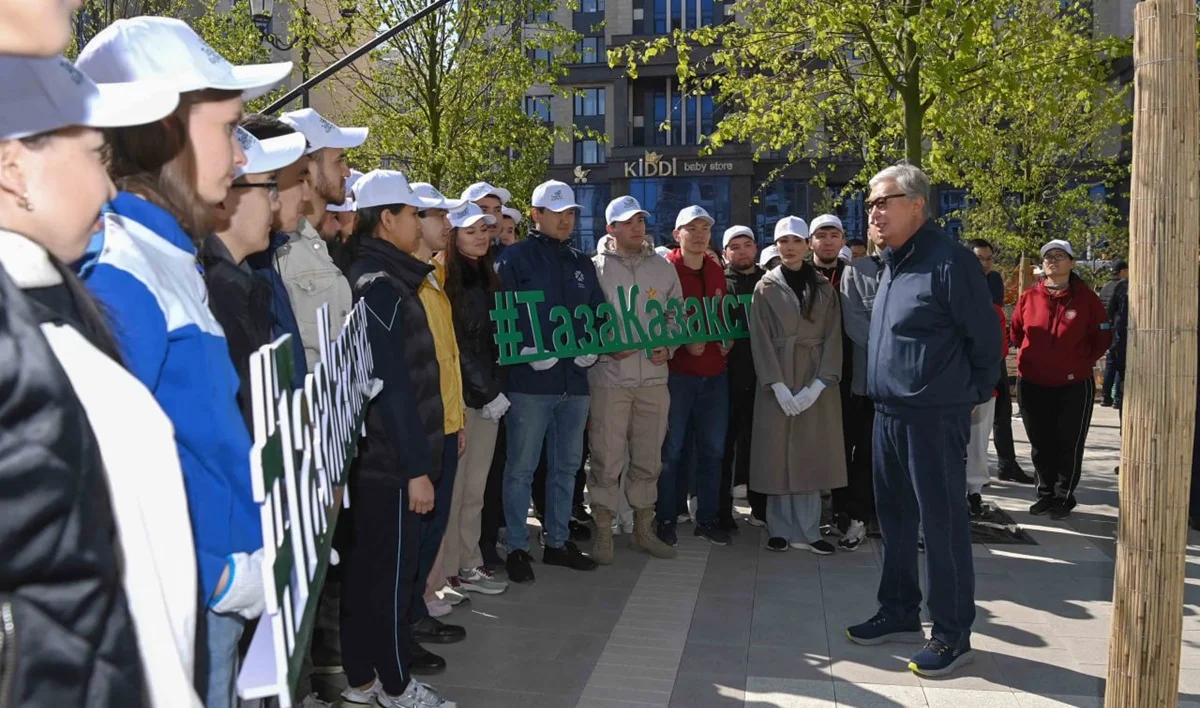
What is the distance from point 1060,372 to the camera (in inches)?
330

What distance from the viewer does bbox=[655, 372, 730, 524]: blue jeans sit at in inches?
287

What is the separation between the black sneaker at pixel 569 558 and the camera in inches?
261

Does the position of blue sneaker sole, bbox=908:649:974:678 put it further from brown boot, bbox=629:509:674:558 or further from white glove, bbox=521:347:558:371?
white glove, bbox=521:347:558:371

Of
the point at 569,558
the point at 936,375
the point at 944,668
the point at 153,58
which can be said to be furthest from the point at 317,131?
the point at 944,668

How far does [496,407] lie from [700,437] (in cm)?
194

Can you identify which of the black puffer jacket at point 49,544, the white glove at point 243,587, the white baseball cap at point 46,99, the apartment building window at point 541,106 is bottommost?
the white glove at point 243,587

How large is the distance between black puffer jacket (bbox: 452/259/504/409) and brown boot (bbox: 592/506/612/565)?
1115mm

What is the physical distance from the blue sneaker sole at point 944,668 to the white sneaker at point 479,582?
2440 mm

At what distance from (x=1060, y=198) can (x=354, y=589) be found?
23.6m

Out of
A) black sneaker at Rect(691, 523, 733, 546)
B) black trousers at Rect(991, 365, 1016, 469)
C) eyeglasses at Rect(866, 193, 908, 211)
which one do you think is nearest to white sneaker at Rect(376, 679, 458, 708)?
eyeglasses at Rect(866, 193, 908, 211)

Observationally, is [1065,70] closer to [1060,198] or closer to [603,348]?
[603,348]

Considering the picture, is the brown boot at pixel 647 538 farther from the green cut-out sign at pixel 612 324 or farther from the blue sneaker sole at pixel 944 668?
the blue sneaker sole at pixel 944 668

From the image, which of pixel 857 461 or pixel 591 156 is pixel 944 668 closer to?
pixel 857 461

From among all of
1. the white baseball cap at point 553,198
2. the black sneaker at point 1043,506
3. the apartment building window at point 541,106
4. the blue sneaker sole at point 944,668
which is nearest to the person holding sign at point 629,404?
the white baseball cap at point 553,198
